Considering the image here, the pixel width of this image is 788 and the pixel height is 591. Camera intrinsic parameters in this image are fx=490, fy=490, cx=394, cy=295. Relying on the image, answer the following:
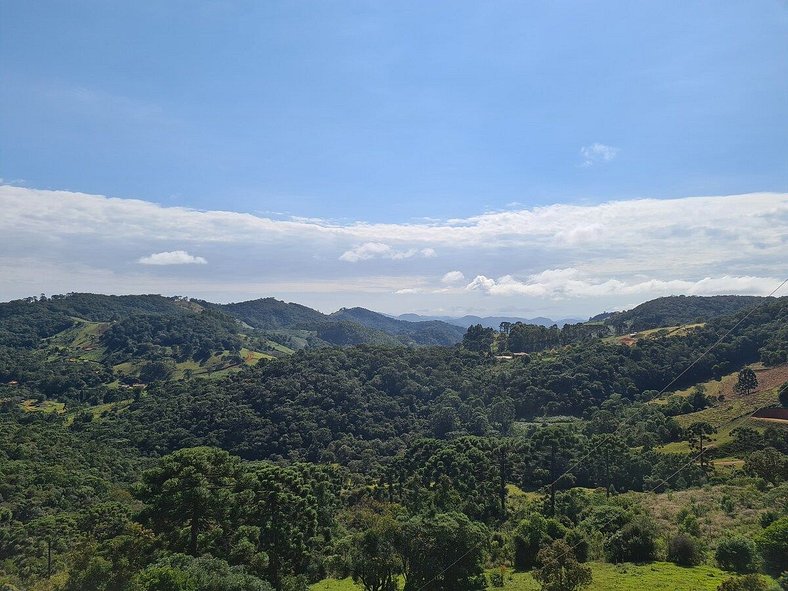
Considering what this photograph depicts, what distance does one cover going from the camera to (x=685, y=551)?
27.4m

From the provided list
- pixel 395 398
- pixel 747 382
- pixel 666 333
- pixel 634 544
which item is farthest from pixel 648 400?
pixel 634 544

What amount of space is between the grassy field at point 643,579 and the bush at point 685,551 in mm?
614

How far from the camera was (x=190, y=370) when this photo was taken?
17275 cm

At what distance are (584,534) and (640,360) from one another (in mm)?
90464

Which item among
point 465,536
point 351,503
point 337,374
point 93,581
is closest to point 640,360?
point 337,374

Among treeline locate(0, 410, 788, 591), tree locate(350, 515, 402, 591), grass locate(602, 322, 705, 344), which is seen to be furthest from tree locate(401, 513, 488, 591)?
grass locate(602, 322, 705, 344)

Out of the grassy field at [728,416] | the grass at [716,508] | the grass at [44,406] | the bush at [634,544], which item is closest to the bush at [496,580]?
the bush at [634,544]

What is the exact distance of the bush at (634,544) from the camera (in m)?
28.9

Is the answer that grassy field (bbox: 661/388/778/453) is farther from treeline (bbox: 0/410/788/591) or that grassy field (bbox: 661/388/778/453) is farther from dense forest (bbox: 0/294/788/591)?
treeline (bbox: 0/410/788/591)

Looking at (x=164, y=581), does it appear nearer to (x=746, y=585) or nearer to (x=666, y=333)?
(x=746, y=585)

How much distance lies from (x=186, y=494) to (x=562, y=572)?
65.2ft

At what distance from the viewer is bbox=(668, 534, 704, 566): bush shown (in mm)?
27234

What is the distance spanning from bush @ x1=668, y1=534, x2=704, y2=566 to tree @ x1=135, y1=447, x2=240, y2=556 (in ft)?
85.0

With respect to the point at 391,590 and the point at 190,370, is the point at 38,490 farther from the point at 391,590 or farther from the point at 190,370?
the point at 190,370
